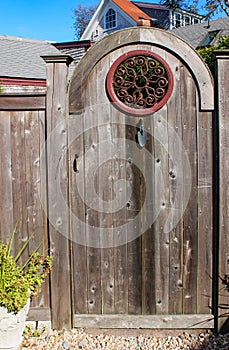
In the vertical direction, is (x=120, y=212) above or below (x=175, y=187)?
below

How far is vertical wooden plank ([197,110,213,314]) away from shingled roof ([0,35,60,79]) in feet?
32.8

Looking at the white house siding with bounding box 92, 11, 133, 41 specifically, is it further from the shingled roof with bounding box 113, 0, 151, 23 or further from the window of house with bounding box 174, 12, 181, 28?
the window of house with bounding box 174, 12, 181, 28

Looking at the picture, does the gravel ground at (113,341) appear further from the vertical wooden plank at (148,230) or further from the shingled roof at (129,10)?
the shingled roof at (129,10)

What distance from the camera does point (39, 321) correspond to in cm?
261

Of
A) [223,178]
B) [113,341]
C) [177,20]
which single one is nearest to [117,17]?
[177,20]

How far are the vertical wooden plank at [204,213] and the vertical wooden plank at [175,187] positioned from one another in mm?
113

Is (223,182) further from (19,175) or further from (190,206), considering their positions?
(19,175)

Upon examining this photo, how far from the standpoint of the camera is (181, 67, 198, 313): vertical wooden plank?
7.92 ft

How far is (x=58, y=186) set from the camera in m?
2.50

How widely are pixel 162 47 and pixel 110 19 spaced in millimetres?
21491

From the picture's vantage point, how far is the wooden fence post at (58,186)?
8.00ft

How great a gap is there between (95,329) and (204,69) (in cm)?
174

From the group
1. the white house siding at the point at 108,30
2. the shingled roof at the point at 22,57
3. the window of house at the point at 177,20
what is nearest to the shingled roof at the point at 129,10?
the white house siding at the point at 108,30

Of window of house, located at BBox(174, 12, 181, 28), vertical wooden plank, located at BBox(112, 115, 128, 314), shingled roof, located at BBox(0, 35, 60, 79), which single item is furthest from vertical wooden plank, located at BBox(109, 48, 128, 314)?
window of house, located at BBox(174, 12, 181, 28)
